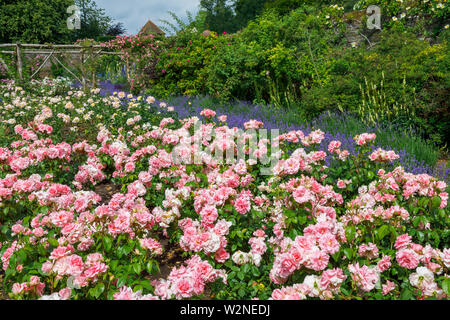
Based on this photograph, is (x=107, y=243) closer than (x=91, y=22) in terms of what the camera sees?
Yes

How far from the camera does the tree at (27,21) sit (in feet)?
80.4

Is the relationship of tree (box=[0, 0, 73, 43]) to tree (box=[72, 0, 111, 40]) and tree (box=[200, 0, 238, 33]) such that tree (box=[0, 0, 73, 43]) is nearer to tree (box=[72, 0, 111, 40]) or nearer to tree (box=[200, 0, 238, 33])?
tree (box=[72, 0, 111, 40])

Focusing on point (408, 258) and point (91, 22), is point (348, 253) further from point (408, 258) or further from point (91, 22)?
point (91, 22)

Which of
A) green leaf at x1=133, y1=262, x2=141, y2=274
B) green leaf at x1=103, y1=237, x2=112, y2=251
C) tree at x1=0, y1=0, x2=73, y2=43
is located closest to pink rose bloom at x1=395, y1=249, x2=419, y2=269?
green leaf at x1=133, y1=262, x2=141, y2=274

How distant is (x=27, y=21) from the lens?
24.8 meters

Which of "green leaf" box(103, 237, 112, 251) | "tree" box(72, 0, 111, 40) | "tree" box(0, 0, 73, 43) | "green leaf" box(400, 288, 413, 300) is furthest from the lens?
"tree" box(72, 0, 111, 40)

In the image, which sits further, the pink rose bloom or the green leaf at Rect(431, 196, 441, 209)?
the green leaf at Rect(431, 196, 441, 209)

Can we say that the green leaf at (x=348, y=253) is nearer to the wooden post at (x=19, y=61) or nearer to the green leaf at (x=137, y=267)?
the green leaf at (x=137, y=267)

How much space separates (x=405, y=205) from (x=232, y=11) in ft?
172

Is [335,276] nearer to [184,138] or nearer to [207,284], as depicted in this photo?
[207,284]

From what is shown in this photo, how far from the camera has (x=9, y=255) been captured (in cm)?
215

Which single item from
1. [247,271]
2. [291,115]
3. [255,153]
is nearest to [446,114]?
[291,115]

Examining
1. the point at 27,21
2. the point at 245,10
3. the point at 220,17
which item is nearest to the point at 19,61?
the point at 27,21

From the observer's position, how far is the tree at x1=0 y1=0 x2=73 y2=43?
24516 millimetres
